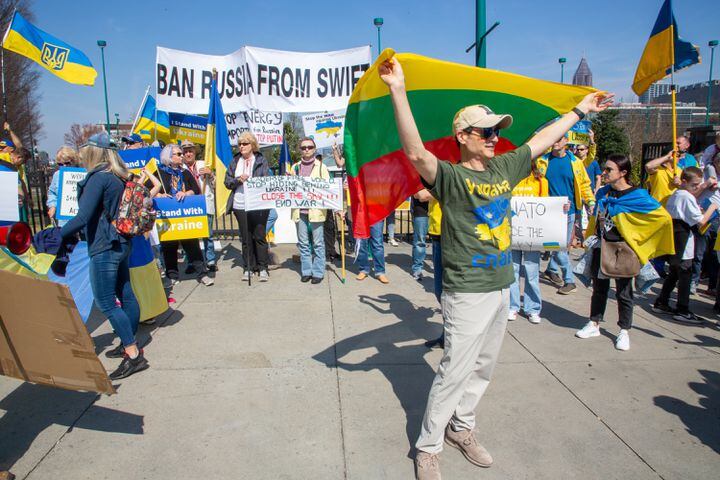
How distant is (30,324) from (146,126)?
364 inches

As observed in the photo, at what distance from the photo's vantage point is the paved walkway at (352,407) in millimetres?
2803

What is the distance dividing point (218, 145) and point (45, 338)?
474 centimetres

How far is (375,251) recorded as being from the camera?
7.07 metres

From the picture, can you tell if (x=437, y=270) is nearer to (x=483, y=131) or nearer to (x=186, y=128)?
(x=483, y=131)

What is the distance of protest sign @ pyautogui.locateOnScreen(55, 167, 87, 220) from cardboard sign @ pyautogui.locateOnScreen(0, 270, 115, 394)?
3.78m

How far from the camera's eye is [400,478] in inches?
106

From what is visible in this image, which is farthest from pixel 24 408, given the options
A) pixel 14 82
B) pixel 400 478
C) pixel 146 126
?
pixel 14 82

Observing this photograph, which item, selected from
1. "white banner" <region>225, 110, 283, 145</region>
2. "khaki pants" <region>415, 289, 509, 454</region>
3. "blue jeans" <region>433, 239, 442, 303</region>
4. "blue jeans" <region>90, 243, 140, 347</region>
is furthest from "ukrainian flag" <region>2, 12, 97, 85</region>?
"khaki pants" <region>415, 289, 509, 454</region>

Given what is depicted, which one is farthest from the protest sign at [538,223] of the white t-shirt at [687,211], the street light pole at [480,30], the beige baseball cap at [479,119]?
the beige baseball cap at [479,119]

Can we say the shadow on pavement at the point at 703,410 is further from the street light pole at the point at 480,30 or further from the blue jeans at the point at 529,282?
the street light pole at the point at 480,30

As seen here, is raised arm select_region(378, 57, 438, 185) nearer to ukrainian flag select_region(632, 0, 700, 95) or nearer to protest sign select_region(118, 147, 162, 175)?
ukrainian flag select_region(632, 0, 700, 95)

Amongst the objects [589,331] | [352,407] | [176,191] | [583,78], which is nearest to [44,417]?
[352,407]

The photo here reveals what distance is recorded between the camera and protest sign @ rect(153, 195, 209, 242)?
6391 mm

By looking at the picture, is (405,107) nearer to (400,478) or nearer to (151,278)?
(400,478)
